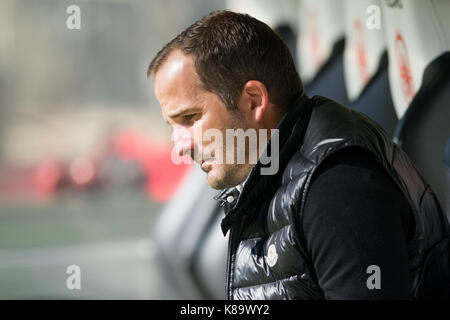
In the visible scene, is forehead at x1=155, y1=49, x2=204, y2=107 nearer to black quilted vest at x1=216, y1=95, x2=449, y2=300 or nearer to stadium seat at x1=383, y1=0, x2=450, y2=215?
black quilted vest at x1=216, y1=95, x2=449, y2=300

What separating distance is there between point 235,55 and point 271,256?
0.99 feet

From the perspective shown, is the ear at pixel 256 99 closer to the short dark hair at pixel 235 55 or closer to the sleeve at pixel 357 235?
the short dark hair at pixel 235 55

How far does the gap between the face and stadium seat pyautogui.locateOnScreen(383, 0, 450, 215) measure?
0.54 metres

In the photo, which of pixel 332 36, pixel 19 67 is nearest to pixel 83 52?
pixel 19 67

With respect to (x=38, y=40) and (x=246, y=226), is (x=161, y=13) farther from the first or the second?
(x=246, y=226)

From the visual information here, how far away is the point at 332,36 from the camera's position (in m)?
1.99

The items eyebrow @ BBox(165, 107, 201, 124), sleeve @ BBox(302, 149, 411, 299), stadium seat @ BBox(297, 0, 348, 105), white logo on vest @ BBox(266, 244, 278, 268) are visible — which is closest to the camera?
sleeve @ BBox(302, 149, 411, 299)

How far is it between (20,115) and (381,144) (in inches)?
110

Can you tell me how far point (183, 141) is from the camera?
1159 mm

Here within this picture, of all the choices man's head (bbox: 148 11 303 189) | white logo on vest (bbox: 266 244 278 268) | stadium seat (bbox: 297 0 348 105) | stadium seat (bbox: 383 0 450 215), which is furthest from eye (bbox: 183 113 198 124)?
stadium seat (bbox: 297 0 348 105)

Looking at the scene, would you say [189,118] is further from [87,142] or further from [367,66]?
[87,142]

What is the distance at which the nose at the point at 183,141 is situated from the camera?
1.15 m

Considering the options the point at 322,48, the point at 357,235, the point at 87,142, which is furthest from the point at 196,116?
the point at 87,142

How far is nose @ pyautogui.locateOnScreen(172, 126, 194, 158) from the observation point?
1.15m
